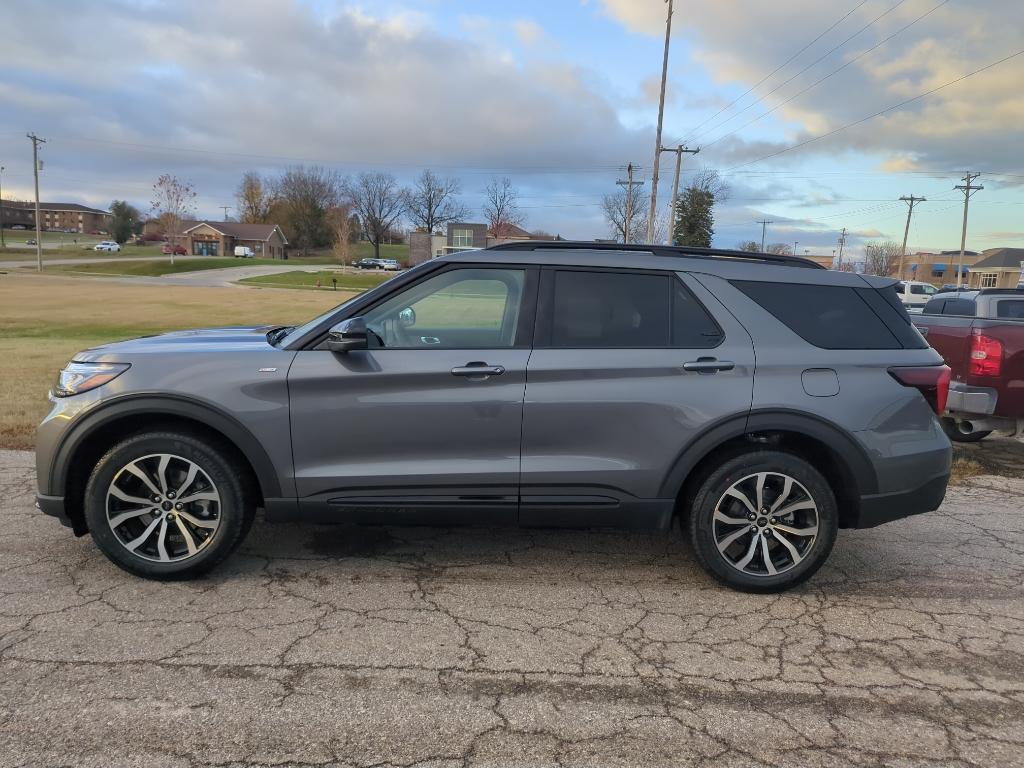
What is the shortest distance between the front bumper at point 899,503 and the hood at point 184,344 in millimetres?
3255

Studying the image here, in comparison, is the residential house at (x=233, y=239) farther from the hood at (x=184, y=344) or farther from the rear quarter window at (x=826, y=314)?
the rear quarter window at (x=826, y=314)

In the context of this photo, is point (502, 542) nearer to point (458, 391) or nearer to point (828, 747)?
point (458, 391)

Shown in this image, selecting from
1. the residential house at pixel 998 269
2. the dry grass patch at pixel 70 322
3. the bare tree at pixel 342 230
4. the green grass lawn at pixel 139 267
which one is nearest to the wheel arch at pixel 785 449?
the dry grass patch at pixel 70 322

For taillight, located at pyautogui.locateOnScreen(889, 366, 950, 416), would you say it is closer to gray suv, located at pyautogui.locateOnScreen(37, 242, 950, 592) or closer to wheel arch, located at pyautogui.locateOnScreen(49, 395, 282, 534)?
gray suv, located at pyautogui.locateOnScreen(37, 242, 950, 592)

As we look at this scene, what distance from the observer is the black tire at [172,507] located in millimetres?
3572

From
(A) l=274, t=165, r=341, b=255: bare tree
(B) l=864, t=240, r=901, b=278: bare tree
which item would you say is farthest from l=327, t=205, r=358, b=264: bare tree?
(B) l=864, t=240, r=901, b=278: bare tree

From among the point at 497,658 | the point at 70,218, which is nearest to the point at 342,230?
the point at 497,658

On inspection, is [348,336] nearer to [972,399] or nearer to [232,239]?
[972,399]

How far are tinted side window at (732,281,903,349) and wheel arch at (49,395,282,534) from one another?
2678mm

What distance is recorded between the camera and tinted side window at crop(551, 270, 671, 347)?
3.71 meters

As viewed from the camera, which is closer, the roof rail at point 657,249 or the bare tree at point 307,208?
the roof rail at point 657,249

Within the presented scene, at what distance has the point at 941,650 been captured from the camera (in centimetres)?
329

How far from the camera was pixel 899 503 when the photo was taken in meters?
3.74

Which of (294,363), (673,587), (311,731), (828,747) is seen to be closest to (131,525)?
(294,363)
